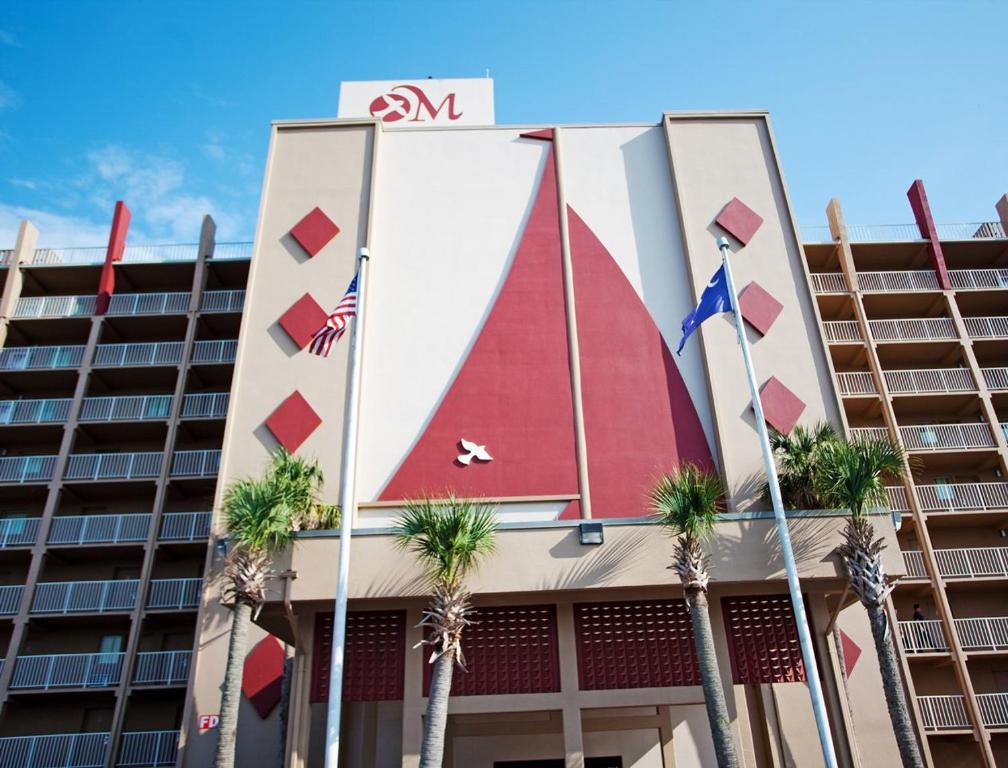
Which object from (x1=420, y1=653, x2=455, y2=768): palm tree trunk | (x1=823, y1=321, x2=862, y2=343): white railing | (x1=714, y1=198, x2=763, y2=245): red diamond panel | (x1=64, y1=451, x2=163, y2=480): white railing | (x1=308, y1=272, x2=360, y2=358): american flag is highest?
(x1=823, y1=321, x2=862, y2=343): white railing

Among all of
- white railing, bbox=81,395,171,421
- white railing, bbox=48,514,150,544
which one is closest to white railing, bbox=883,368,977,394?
white railing, bbox=81,395,171,421

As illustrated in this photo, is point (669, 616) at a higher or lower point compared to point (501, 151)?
lower

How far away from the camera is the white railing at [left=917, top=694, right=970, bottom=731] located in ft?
88.4

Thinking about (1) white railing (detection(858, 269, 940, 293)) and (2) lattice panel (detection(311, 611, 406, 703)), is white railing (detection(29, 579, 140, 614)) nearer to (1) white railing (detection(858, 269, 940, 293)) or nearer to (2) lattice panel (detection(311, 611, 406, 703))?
(2) lattice panel (detection(311, 611, 406, 703))

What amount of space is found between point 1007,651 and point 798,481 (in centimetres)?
1487

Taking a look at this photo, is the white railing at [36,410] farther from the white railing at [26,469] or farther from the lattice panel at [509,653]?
the lattice panel at [509,653]

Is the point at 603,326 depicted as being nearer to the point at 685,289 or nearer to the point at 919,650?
the point at 685,289

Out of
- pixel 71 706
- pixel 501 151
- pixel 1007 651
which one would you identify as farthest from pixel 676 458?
pixel 71 706

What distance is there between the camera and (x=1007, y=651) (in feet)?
91.7

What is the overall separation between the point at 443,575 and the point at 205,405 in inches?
777

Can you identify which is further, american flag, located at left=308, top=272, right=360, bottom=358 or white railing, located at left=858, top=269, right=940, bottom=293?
white railing, located at left=858, top=269, right=940, bottom=293

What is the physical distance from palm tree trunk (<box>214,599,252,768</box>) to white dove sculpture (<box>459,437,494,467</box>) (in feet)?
26.6

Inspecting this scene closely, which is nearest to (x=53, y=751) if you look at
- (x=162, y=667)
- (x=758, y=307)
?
(x=162, y=667)

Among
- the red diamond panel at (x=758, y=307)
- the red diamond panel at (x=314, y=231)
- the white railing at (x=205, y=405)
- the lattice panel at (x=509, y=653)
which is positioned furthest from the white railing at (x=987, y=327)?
the white railing at (x=205, y=405)
